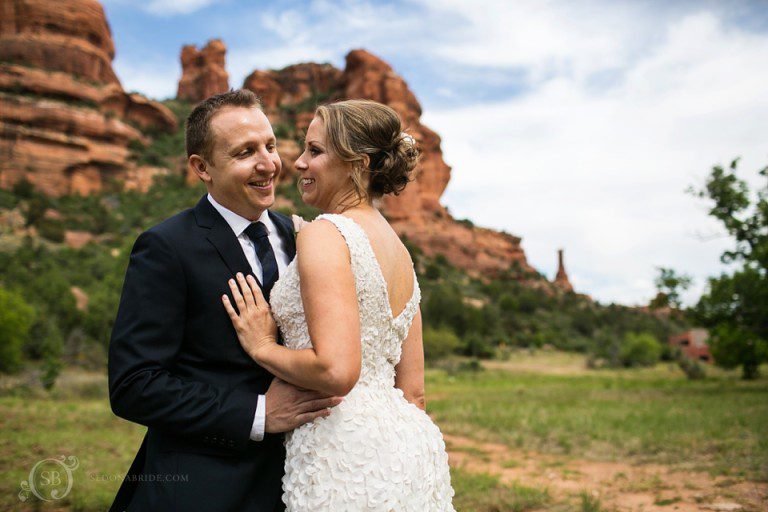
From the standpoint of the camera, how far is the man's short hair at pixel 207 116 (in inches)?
107

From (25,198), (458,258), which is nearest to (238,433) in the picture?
(25,198)

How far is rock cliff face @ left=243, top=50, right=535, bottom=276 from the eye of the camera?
89625mm

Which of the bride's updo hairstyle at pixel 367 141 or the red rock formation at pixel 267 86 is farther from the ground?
the red rock formation at pixel 267 86

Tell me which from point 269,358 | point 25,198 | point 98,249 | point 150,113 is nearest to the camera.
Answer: point 269,358

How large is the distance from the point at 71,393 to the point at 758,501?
19.2m

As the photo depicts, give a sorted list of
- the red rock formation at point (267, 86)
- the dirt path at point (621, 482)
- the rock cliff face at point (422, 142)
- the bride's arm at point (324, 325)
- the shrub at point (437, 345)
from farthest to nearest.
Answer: the red rock formation at point (267, 86), the rock cliff face at point (422, 142), the shrub at point (437, 345), the dirt path at point (621, 482), the bride's arm at point (324, 325)

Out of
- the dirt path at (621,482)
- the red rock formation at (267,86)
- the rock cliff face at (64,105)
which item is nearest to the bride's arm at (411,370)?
the dirt path at (621,482)

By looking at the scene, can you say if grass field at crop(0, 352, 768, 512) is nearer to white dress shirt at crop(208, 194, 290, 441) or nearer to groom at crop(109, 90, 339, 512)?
groom at crop(109, 90, 339, 512)

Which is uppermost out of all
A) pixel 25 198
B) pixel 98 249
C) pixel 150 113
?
pixel 150 113

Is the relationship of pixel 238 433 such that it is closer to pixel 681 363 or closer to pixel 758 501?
pixel 758 501

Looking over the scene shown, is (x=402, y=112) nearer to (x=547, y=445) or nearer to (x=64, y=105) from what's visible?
(x=64, y=105)

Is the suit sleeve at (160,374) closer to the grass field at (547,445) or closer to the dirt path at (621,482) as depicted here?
the grass field at (547,445)

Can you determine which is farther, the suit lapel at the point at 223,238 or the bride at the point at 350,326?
the suit lapel at the point at 223,238

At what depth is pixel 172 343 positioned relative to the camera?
8.04ft
